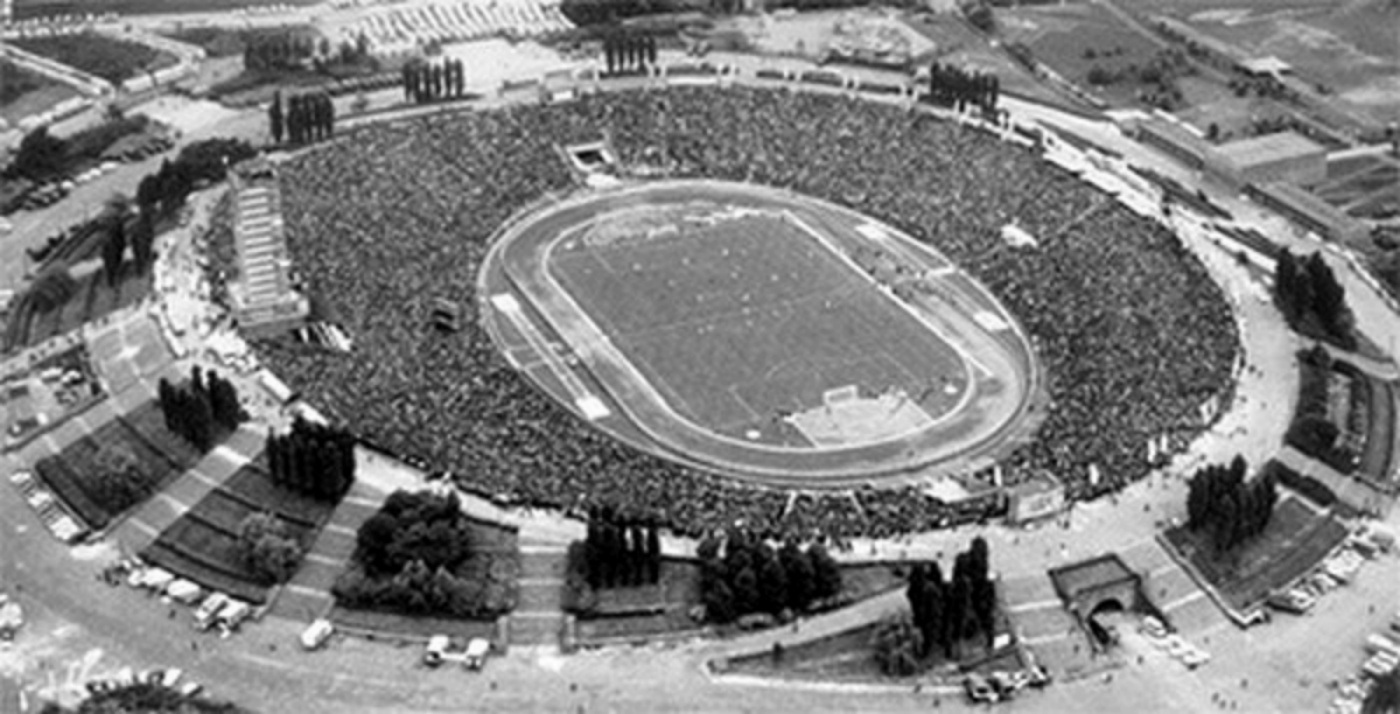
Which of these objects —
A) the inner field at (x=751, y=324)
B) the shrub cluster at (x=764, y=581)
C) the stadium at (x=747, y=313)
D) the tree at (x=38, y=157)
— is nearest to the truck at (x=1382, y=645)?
the stadium at (x=747, y=313)

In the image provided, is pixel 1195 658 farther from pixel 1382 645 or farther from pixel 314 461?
pixel 314 461

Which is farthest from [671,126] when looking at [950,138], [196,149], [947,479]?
[947,479]

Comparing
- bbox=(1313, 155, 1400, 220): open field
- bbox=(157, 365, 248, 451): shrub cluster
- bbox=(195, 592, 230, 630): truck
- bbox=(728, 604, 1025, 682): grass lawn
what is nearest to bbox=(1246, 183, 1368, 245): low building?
bbox=(1313, 155, 1400, 220): open field

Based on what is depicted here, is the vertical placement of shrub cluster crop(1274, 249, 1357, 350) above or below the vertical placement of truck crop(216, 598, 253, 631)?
above

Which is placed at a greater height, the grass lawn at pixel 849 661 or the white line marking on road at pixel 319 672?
the grass lawn at pixel 849 661

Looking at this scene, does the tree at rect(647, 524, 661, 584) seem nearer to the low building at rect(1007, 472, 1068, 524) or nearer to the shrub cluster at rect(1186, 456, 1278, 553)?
the low building at rect(1007, 472, 1068, 524)

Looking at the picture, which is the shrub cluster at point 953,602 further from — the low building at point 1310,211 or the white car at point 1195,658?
the low building at point 1310,211

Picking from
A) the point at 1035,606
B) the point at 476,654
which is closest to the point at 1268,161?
the point at 1035,606

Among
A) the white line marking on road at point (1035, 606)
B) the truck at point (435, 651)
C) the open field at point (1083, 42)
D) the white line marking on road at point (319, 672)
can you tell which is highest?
the open field at point (1083, 42)
